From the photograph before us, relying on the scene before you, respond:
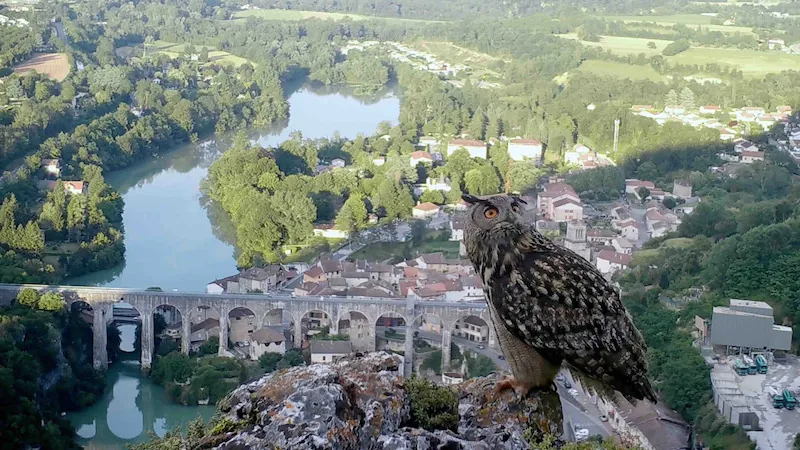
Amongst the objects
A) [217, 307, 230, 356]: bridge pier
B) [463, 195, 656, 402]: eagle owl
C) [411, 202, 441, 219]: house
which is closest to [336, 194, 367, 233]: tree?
[411, 202, 441, 219]: house

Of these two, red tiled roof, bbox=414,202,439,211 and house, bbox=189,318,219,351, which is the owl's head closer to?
house, bbox=189,318,219,351

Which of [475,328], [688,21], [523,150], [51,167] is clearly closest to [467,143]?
[523,150]

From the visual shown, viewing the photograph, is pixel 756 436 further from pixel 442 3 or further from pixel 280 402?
pixel 442 3

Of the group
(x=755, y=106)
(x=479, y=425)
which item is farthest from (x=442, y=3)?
(x=479, y=425)

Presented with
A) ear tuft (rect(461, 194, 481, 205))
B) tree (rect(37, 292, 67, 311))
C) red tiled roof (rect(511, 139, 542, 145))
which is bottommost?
red tiled roof (rect(511, 139, 542, 145))

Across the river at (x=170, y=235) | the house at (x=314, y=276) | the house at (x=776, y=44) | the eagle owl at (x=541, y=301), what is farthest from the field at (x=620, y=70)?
the eagle owl at (x=541, y=301)
